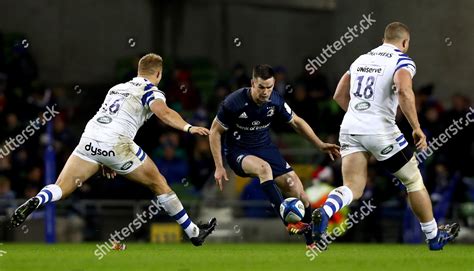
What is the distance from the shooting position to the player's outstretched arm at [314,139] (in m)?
14.4

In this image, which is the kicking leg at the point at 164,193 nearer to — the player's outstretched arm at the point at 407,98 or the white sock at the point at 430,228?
the white sock at the point at 430,228

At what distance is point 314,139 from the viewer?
47.9 ft

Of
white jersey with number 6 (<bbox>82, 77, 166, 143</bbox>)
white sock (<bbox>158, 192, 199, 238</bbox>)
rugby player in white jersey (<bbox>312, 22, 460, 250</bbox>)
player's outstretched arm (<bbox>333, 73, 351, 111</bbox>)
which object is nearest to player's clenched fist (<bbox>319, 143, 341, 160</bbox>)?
player's outstretched arm (<bbox>333, 73, 351, 111</bbox>)

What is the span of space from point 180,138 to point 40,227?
3431 millimetres

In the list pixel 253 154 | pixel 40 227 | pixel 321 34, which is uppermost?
pixel 253 154

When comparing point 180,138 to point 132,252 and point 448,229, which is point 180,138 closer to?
Result: point 132,252

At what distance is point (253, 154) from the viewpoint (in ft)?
49.1

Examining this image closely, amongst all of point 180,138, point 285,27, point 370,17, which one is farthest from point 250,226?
point 285,27
